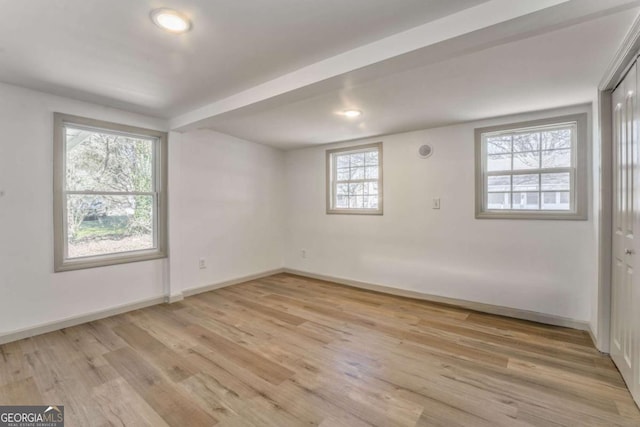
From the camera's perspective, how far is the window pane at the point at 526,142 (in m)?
3.31

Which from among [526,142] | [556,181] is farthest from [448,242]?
[526,142]

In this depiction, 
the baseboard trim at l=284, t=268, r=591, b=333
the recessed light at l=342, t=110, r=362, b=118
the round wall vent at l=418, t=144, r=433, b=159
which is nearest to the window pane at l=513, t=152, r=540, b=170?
the round wall vent at l=418, t=144, r=433, b=159

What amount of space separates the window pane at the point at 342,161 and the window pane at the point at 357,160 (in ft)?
0.38

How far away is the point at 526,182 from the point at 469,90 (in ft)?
4.72

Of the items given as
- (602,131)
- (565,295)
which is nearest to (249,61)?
(602,131)

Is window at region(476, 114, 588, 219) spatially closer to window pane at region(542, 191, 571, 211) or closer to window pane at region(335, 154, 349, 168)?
window pane at region(542, 191, 571, 211)

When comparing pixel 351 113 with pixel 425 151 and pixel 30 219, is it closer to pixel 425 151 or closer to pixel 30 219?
pixel 425 151

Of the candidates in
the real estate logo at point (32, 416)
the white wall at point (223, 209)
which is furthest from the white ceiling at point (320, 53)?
the real estate logo at point (32, 416)

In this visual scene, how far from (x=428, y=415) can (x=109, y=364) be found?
2365 millimetres

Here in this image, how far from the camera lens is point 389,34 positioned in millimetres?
1868

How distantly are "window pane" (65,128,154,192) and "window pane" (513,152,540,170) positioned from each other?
446cm

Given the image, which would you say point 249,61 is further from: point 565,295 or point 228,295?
point 565,295

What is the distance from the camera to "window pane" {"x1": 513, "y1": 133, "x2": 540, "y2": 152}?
3.31 metres

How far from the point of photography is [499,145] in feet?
11.6
